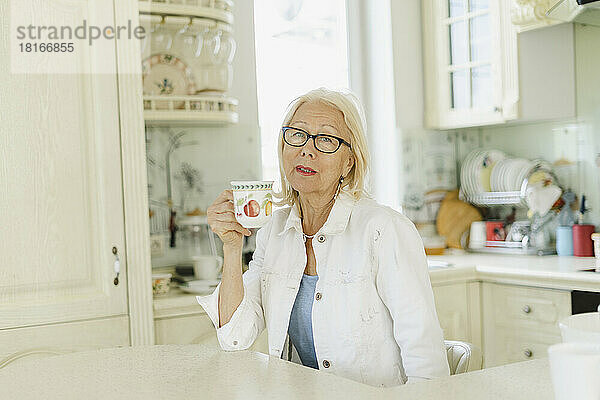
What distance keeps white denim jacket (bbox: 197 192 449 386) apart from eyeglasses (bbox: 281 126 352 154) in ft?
0.43

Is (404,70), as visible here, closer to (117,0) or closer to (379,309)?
(117,0)

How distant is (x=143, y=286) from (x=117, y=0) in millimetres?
966

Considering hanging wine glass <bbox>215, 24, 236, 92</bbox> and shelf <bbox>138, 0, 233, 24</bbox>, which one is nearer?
shelf <bbox>138, 0, 233, 24</bbox>

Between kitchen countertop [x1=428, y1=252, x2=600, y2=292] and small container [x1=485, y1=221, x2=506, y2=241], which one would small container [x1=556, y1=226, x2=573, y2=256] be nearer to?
kitchen countertop [x1=428, y1=252, x2=600, y2=292]

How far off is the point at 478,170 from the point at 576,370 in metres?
2.87

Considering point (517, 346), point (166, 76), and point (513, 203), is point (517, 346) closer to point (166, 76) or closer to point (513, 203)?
point (513, 203)

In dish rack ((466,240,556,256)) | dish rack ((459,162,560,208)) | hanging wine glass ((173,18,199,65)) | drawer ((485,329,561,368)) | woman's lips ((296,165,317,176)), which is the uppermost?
hanging wine glass ((173,18,199,65))

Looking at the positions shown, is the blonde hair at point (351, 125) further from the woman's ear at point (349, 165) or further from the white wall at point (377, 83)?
the white wall at point (377, 83)

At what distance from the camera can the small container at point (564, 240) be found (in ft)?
10.7

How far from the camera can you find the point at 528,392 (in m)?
1.13

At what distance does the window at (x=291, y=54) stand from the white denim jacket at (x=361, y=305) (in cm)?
161

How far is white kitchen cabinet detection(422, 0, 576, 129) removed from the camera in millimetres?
3234

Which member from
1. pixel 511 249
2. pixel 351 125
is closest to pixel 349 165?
pixel 351 125

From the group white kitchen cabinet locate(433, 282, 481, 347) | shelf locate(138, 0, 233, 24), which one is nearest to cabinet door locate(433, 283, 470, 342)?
white kitchen cabinet locate(433, 282, 481, 347)
